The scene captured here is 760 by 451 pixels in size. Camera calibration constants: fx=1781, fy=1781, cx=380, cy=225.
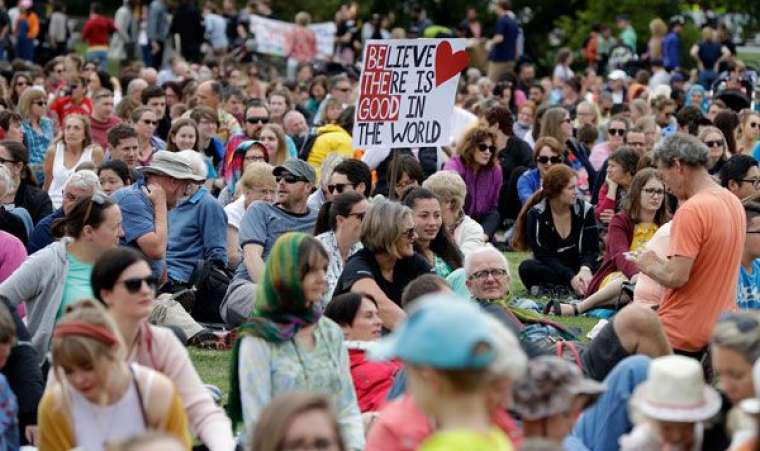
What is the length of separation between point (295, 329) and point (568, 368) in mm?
1635

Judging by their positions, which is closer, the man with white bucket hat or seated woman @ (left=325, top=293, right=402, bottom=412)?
the man with white bucket hat

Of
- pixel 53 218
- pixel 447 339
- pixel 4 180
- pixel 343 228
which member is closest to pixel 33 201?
pixel 4 180

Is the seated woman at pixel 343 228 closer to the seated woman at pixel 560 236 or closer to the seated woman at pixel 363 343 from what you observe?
the seated woman at pixel 363 343

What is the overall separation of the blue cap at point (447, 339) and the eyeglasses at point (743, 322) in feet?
6.52

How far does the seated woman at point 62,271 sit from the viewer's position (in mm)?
9031

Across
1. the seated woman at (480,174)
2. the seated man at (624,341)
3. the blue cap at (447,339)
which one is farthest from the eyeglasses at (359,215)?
the blue cap at (447,339)

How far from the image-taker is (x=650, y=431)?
6.54m

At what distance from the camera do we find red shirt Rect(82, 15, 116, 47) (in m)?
35.8

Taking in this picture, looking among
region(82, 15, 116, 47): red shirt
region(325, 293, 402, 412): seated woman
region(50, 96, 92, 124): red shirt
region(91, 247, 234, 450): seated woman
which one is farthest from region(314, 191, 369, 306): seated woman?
region(82, 15, 116, 47): red shirt

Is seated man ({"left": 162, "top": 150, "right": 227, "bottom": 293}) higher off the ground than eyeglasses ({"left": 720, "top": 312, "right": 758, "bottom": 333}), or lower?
lower

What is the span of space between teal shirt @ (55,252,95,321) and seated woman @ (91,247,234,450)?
1.59 metres

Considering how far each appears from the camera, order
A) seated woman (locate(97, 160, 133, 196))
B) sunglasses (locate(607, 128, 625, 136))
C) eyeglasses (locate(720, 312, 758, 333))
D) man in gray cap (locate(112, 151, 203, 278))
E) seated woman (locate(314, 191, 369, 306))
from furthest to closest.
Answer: sunglasses (locate(607, 128, 625, 136))
seated woman (locate(97, 160, 133, 196))
man in gray cap (locate(112, 151, 203, 278))
seated woman (locate(314, 191, 369, 306))
eyeglasses (locate(720, 312, 758, 333))

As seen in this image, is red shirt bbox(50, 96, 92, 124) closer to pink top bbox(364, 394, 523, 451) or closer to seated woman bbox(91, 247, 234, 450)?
seated woman bbox(91, 247, 234, 450)

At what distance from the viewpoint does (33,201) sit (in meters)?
13.5
